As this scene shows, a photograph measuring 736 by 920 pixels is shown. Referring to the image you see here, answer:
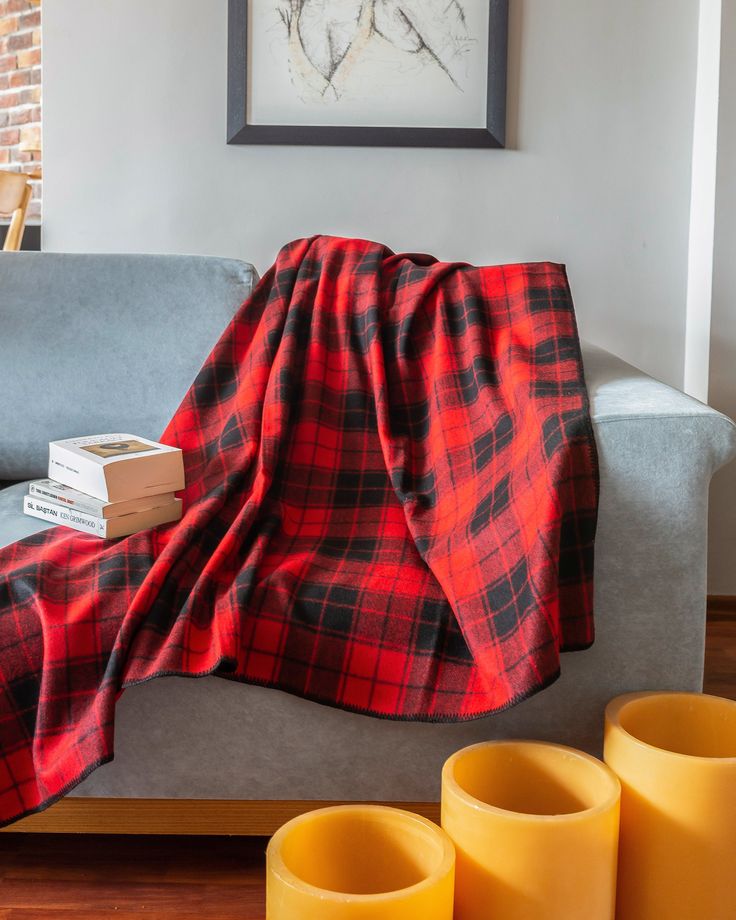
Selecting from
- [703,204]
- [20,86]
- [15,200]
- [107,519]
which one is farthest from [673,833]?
[20,86]

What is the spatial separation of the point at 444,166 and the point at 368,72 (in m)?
0.28

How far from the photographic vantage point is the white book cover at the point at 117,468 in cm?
130

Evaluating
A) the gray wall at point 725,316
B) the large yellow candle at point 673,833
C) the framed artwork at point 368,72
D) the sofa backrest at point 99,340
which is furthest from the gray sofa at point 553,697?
the framed artwork at point 368,72

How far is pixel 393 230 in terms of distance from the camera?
2232mm

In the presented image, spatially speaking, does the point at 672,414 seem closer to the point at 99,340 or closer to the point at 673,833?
the point at 673,833

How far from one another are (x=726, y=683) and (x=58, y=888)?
1232 mm

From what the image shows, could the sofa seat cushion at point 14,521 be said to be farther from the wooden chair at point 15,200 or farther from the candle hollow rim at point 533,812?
the wooden chair at point 15,200

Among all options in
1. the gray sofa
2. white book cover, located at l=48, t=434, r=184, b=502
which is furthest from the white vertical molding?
white book cover, located at l=48, t=434, r=184, b=502

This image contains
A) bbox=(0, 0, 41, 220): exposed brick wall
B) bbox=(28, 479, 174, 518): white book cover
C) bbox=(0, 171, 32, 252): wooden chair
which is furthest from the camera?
bbox=(0, 0, 41, 220): exposed brick wall

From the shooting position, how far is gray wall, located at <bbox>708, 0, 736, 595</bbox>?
2.03 m

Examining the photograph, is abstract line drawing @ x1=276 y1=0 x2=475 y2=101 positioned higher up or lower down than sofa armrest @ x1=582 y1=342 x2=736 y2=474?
higher up

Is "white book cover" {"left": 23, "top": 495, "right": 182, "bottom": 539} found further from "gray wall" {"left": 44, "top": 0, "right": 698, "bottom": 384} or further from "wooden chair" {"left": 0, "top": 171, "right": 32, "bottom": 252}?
"wooden chair" {"left": 0, "top": 171, "right": 32, "bottom": 252}

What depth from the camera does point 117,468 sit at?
130cm

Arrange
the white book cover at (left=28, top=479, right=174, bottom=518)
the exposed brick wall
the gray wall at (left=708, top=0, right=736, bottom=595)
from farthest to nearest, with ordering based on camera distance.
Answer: the exposed brick wall
the gray wall at (left=708, top=0, right=736, bottom=595)
the white book cover at (left=28, top=479, right=174, bottom=518)
